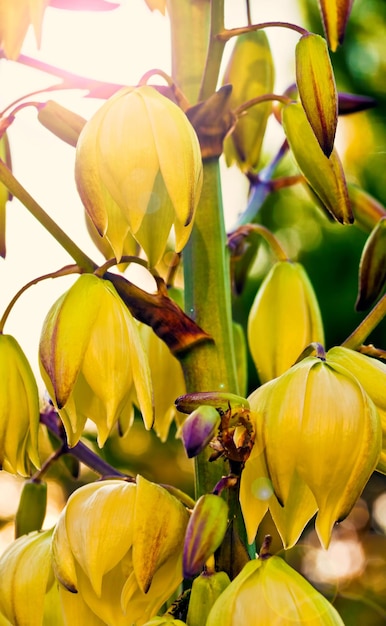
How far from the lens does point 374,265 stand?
0.63m

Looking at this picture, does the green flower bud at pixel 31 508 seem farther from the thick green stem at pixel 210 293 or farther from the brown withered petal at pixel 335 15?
the brown withered petal at pixel 335 15

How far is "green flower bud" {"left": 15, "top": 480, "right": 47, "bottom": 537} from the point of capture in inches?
26.0

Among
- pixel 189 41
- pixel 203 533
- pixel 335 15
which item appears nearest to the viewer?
pixel 203 533

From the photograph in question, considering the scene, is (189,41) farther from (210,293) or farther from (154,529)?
(154,529)

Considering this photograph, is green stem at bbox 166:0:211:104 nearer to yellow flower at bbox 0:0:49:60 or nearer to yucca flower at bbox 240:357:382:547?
yellow flower at bbox 0:0:49:60

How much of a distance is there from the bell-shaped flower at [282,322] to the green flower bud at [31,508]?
186 millimetres

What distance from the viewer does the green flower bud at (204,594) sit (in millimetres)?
471

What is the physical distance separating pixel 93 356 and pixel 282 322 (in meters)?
0.23

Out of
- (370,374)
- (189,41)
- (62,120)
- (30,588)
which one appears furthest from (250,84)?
(30,588)

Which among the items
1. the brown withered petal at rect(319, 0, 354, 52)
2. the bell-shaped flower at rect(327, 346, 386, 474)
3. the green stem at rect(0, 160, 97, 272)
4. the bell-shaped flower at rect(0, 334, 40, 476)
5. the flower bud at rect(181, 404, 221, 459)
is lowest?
the bell-shaped flower at rect(0, 334, 40, 476)

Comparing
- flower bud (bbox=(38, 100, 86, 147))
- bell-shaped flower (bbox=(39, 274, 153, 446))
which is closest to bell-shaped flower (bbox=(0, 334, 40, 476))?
bell-shaped flower (bbox=(39, 274, 153, 446))

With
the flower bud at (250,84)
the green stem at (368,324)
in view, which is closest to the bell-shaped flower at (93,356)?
the green stem at (368,324)

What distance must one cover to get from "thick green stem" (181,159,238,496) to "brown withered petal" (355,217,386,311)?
9 centimetres

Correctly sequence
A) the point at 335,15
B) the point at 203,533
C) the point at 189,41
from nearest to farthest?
the point at 203,533, the point at 335,15, the point at 189,41
